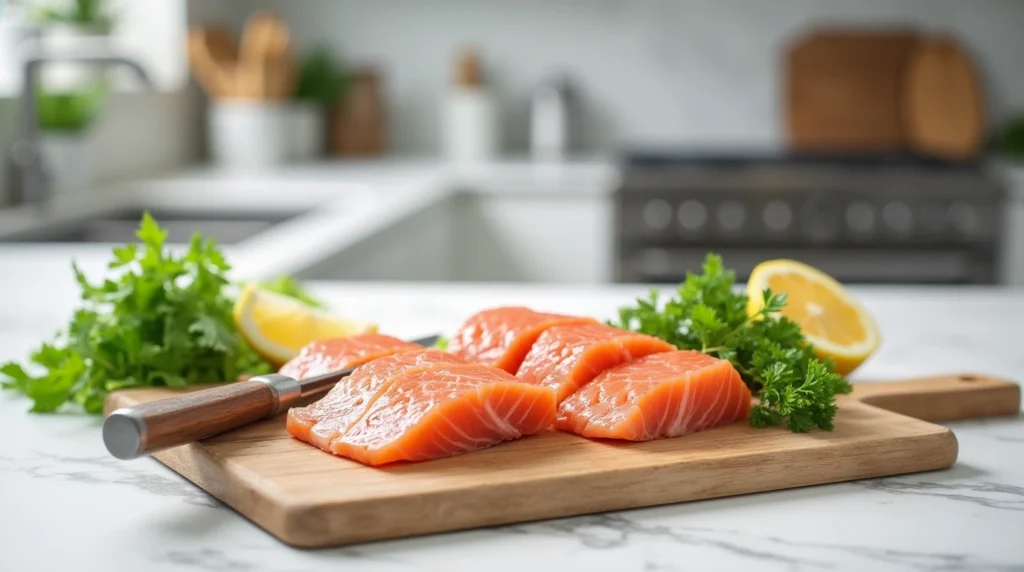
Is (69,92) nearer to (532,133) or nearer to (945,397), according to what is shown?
(532,133)

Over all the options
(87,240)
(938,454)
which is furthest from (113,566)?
(87,240)

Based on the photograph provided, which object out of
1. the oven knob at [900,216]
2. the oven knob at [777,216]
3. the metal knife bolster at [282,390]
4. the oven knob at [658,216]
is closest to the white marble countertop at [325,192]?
the oven knob at [658,216]

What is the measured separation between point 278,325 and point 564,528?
1.84 feet

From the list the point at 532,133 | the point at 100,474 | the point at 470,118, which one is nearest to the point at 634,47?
the point at 532,133

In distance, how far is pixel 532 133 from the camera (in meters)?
4.81

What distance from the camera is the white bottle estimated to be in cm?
455

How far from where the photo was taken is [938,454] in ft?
3.65

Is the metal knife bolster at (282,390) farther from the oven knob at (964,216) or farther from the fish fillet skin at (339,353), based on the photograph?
the oven knob at (964,216)

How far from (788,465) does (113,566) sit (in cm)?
56

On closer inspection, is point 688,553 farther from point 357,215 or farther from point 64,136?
point 64,136

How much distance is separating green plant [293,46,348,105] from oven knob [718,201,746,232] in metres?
1.67

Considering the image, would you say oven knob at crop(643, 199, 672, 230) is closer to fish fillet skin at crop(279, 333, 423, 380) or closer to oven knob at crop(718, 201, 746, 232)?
oven knob at crop(718, 201, 746, 232)

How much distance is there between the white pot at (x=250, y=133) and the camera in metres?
4.24

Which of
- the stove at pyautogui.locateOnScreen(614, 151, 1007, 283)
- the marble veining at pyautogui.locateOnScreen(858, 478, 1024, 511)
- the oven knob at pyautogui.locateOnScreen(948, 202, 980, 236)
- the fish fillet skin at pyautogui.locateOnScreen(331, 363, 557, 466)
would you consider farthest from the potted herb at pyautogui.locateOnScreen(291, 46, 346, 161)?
the marble veining at pyautogui.locateOnScreen(858, 478, 1024, 511)
